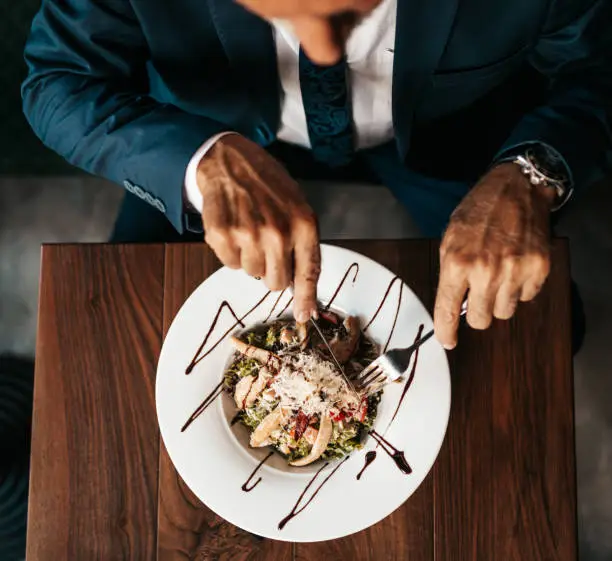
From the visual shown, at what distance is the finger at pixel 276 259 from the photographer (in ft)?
2.43

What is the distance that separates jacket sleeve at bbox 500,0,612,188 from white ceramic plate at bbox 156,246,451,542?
12.1 inches

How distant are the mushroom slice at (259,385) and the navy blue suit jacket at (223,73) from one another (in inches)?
9.7

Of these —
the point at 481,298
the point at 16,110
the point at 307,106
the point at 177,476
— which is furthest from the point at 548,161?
the point at 16,110

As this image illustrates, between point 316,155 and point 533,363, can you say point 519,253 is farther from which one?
point 316,155

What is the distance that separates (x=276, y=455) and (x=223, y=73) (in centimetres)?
58

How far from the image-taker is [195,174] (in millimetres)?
853

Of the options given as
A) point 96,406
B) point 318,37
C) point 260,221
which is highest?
point 318,37

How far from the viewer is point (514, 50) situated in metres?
0.98

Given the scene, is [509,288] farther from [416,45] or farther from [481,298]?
[416,45]

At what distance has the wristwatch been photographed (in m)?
0.88

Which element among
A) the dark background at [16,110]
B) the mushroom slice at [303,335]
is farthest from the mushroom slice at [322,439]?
the dark background at [16,110]

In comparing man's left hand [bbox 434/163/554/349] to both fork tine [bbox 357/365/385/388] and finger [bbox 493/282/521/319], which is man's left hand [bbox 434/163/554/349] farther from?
fork tine [bbox 357/365/385/388]

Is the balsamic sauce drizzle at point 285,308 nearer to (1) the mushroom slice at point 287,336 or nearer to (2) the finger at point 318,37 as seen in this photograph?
(1) the mushroom slice at point 287,336

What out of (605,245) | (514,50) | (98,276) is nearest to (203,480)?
(98,276)
